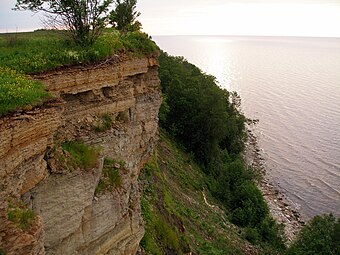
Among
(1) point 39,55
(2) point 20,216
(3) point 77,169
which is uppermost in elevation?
(1) point 39,55

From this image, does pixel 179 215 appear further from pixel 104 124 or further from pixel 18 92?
pixel 18 92

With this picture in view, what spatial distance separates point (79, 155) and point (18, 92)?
3447 millimetres

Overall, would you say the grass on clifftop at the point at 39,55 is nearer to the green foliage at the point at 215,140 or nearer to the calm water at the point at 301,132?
the green foliage at the point at 215,140

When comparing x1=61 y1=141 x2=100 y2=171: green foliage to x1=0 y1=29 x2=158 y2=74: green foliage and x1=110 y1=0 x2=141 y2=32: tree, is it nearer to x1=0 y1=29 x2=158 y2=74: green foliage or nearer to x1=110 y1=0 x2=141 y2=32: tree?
x1=0 y1=29 x2=158 y2=74: green foliage

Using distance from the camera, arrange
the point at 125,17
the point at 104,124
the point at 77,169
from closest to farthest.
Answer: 1. the point at 77,169
2. the point at 104,124
3. the point at 125,17

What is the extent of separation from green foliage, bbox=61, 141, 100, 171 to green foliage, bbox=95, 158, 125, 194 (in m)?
1.16

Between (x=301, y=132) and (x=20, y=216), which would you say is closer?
(x=20, y=216)

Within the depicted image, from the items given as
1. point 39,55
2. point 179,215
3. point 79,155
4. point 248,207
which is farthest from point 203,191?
point 39,55

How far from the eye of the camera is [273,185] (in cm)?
5038

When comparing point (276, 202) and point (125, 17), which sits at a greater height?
point (125, 17)

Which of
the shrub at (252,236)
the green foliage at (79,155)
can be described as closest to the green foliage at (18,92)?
the green foliage at (79,155)

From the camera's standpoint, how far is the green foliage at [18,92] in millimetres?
9977

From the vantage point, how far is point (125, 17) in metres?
21.6

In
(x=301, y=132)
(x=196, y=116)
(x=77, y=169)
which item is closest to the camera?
(x=77, y=169)
